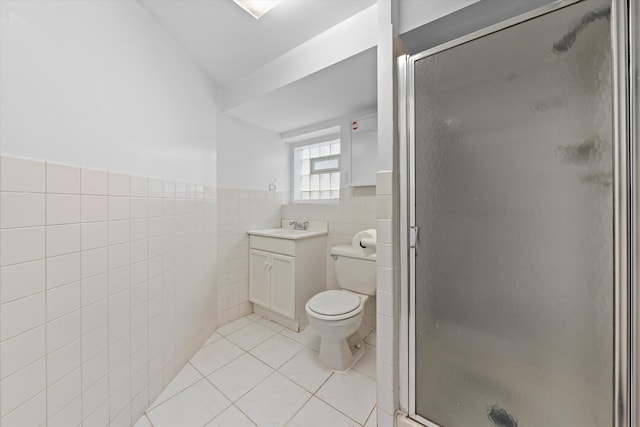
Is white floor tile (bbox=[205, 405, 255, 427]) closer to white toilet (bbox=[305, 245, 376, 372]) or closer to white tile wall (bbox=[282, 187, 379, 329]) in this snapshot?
white toilet (bbox=[305, 245, 376, 372])

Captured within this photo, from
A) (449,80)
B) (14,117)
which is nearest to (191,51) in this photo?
(14,117)

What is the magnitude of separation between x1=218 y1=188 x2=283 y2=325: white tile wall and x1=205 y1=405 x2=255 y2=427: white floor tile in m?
0.92

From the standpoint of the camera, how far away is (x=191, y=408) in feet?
3.89

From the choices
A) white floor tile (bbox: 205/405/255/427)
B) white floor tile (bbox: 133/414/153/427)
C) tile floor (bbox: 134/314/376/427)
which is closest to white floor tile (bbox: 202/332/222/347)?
tile floor (bbox: 134/314/376/427)

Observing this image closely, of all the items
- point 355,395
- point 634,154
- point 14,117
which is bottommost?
point 355,395

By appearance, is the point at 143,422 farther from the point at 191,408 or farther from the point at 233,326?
the point at 233,326

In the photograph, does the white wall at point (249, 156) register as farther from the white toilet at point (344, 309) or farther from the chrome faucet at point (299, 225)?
the white toilet at point (344, 309)

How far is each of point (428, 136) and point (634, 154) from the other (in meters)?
0.59

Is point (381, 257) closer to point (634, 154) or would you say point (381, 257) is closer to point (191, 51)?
point (634, 154)

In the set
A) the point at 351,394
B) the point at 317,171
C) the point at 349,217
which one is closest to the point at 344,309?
the point at 351,394

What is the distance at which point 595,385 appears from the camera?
0.70 meters

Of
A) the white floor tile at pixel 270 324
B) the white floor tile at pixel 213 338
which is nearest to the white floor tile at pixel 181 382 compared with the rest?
the white floor tile at pixel 213 338

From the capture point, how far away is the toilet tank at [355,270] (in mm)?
1727

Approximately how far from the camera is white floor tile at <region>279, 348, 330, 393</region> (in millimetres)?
1369
